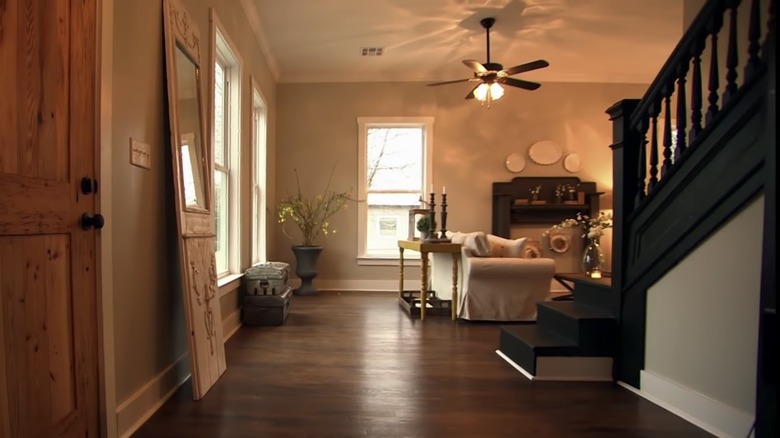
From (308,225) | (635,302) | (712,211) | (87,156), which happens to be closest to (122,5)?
(87,156)

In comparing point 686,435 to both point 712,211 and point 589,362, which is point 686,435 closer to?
point 589,362

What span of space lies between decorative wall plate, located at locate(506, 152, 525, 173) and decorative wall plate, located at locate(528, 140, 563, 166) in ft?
0.54

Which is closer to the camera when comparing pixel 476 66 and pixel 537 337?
pixel 537 337

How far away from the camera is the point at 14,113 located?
119 cm

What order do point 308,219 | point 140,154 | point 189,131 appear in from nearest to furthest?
point 140,154, point 189,131, point 308,219

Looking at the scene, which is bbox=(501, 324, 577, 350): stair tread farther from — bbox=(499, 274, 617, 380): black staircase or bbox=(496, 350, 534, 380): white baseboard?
bbox=(496, 350, 534, 380): white baseboard

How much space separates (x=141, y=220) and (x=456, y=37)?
3.99 metres

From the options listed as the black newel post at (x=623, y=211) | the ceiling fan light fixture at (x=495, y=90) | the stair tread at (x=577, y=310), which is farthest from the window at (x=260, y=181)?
the black newel post at (x=623, y=211)

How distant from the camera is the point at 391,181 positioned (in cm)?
Result: 604

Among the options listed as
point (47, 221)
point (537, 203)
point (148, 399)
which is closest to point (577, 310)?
point (148, 399)

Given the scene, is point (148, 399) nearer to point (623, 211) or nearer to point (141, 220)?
point (141, 220)

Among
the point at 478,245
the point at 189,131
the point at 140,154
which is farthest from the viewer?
the point at 478,245

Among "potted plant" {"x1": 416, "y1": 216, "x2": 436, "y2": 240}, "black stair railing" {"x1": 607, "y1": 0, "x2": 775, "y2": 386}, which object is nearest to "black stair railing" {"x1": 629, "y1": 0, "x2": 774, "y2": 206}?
"black stair railing" {"x1": 607, "y1": 0, "x2": 775, "y2": 386}

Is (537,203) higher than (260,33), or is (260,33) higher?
(260,33)
